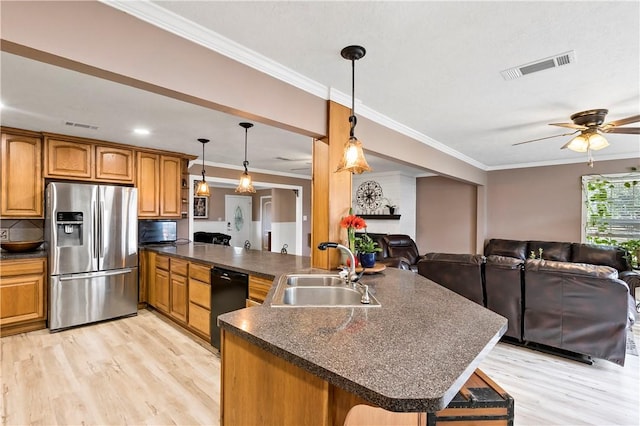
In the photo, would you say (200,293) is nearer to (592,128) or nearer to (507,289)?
(507,289)

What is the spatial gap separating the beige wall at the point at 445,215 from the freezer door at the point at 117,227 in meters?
5.77

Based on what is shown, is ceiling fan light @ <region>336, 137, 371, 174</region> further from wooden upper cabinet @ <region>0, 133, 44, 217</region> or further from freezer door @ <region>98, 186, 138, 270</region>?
wooden upper cabinet @ <region>0, 133, 44, 217</region>

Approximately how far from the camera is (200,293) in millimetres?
3221

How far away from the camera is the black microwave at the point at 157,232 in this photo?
14.9 feet

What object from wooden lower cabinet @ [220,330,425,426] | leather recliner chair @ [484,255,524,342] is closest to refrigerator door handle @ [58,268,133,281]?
wooden lower cabinet @ [220,330,425,426]

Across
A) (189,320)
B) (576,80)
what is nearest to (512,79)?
(576,80)

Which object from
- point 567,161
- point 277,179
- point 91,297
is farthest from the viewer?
point 277,179

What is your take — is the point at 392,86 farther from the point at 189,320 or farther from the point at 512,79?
the point at 189,320

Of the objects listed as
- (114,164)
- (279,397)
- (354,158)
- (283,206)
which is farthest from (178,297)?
(283,206)

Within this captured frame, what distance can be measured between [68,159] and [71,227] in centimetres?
90

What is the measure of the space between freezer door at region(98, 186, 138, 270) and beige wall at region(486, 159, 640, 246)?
6.39 metres

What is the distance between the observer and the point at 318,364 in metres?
0.94

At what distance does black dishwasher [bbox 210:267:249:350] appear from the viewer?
2688mm

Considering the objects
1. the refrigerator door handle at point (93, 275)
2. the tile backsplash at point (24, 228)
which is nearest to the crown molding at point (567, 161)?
the refrigerator door handle at point (93, 275)
